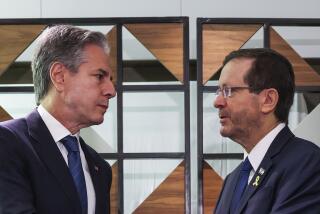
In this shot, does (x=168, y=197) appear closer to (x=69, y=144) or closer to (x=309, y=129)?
(x=309, y=129)

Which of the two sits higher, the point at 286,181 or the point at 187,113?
the point at 187,113

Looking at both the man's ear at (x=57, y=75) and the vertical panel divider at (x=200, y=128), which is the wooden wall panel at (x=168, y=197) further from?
the man's ear at (x=57, y=75)

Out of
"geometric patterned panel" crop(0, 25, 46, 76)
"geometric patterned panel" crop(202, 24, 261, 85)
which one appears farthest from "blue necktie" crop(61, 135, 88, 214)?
"geometric patterned panel" crop(0, 25, 46, 76)

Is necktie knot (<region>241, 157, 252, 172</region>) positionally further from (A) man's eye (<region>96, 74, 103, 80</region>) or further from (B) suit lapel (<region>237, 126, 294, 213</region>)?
(A) man's eye (<region>96, 74, 103, 80</region>)

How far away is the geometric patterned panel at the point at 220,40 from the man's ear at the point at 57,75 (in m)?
2.17

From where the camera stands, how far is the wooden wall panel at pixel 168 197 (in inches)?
147

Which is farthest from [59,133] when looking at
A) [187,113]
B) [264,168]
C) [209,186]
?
[209,186]

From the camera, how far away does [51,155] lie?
154 cm

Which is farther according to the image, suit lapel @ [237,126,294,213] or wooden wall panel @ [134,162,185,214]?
wooden wall panel @ [134,162,185,214]

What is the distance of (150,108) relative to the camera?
152 inches

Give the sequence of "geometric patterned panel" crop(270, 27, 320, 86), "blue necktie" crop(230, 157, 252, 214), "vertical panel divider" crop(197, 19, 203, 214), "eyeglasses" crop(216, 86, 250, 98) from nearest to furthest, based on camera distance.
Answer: "blue necktie" crop(230, 157, 252, 214) < "eyeglasses" crop(216, 86, 250, 98) < "vertical panel divider" crop(197, 19, 203, 214) < "geometric patterned panel" crop(270, 27, 320, 86)

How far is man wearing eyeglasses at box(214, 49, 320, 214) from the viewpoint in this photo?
66.7 inches

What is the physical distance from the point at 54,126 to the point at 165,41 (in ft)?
7.42

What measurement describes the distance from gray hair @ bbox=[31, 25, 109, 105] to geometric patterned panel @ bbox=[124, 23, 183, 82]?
2.11 m
